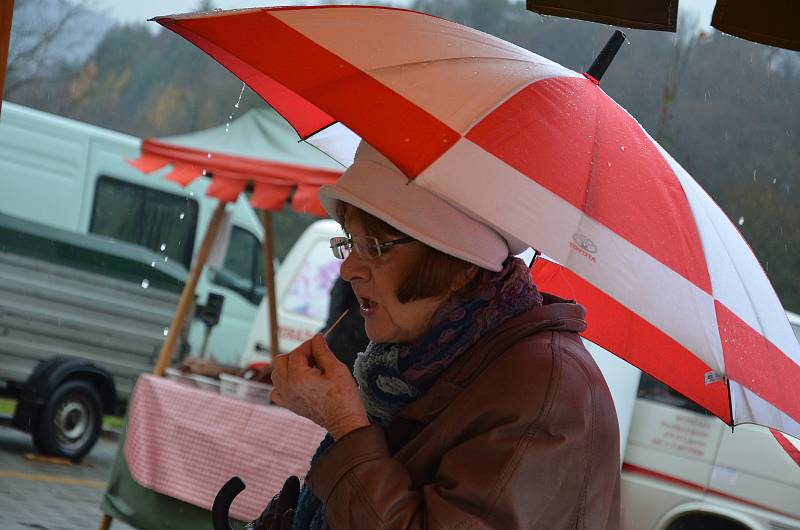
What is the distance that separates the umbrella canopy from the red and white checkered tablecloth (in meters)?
1.79

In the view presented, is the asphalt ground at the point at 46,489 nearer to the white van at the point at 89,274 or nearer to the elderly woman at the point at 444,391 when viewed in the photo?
the white van at the point at 89,274

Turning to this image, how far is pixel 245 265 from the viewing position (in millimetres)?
11836

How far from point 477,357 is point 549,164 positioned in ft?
1.13

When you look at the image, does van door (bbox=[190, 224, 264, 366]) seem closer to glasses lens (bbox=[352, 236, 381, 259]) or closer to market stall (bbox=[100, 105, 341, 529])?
market stall (bbox=[100, 105, 341, 529])

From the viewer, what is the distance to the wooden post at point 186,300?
6.18 meters

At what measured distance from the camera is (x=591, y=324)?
2.59 metres

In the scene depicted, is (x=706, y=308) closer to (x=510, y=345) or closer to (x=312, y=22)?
(x=510, y=345)

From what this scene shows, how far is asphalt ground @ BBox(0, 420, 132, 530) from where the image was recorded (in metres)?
7.14

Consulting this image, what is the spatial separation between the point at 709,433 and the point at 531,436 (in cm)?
560

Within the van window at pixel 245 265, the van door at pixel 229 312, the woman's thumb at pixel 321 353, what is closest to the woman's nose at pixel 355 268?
the woman's thumb at pixel 321 353

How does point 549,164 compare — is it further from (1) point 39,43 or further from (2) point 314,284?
(1) point 39,43

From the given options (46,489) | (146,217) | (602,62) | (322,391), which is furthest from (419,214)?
(146,217)

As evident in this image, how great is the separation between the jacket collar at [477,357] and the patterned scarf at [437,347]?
14 mm

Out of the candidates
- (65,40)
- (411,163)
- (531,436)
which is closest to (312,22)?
(411,163)
